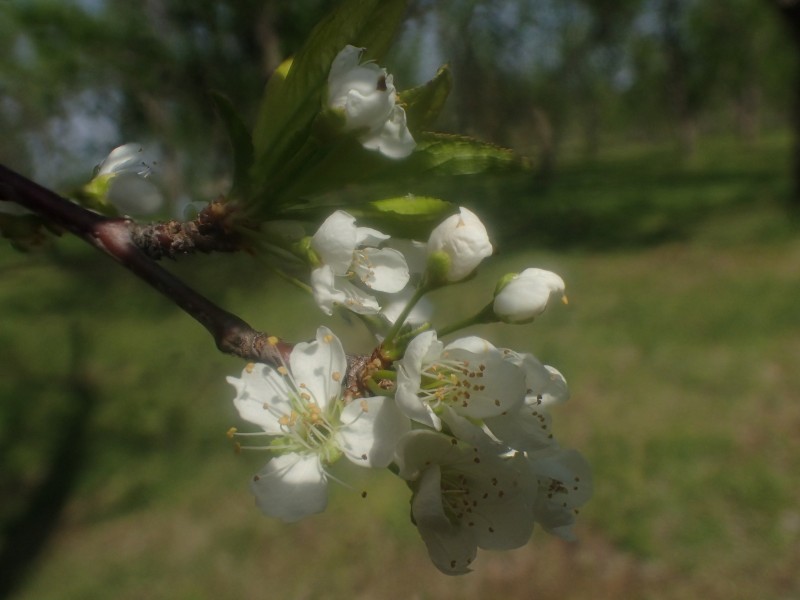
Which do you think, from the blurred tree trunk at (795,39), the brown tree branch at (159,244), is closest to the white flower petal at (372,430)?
the brown tree branch at (159,244)

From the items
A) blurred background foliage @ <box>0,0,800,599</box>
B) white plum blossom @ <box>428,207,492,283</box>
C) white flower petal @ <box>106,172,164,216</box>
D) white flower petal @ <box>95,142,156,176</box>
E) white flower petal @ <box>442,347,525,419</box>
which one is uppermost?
white plum blossom @ <box>428,207,492,283</box>

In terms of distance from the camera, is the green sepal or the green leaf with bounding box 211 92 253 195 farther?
the green sepal

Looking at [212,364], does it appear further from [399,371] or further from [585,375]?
Answer: [399,371]

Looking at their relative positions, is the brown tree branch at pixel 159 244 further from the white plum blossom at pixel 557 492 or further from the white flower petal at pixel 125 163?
the white plum blossom at pixel 557 492

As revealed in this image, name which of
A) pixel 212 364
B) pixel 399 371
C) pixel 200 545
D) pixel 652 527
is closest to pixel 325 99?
pixel 399 371

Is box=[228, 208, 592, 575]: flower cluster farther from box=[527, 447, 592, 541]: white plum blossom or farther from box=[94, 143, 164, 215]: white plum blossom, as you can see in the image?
box=[94, 143, 164, 215]: white plum blossom

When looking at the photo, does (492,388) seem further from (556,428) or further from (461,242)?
(556,428)

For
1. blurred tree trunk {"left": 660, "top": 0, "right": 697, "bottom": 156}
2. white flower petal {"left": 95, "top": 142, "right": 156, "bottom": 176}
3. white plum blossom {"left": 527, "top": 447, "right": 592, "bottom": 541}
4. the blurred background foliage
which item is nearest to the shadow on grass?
the blurred background foliage
